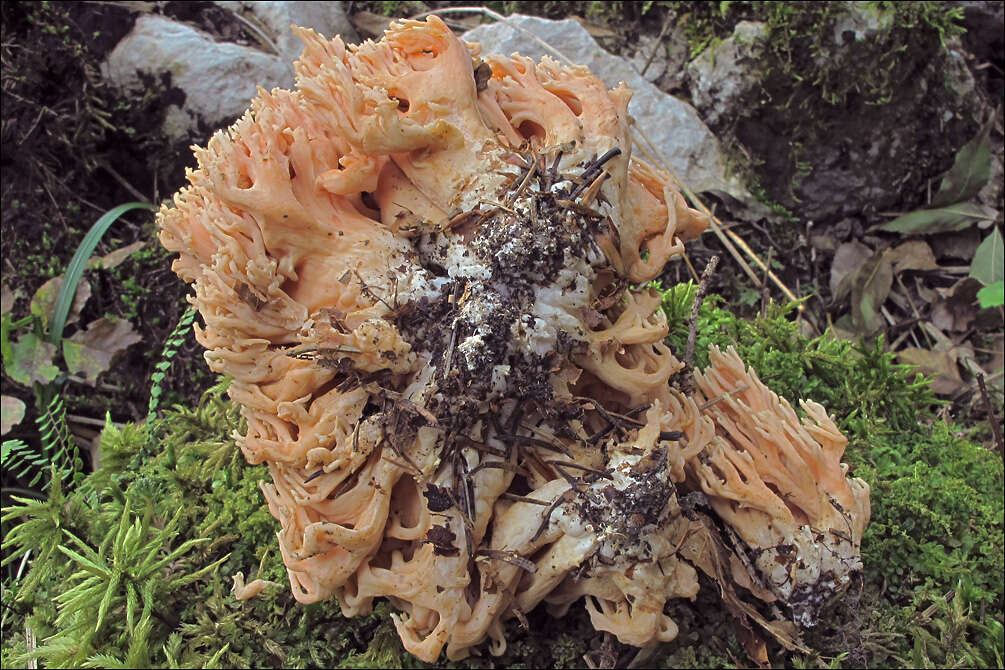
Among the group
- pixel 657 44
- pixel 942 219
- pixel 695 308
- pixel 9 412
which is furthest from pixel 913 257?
pixel 9 412

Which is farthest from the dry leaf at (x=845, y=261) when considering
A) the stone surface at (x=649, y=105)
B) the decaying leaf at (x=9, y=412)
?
the decaying leaf at (x=9, y=412)

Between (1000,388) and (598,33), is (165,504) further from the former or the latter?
(1000,388)

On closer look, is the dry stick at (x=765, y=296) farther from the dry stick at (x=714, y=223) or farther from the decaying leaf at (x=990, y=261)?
the decaying leaf at (x=990, y=261)

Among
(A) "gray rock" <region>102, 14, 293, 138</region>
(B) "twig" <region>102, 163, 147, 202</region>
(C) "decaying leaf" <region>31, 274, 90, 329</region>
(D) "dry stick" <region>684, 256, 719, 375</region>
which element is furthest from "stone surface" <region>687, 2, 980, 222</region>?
(C) "decaying leaf" <region>31, 274, 90, 329</region>

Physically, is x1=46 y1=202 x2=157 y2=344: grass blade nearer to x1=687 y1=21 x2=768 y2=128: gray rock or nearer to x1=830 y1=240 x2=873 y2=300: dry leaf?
x1=687 y1=21 x2=768 y2=128: gray rock

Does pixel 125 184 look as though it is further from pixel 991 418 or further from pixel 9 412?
pixel 991 418

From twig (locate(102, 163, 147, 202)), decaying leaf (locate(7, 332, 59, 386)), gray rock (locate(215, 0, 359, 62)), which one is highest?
gray rock (locate(215, 0, 359, 62))
